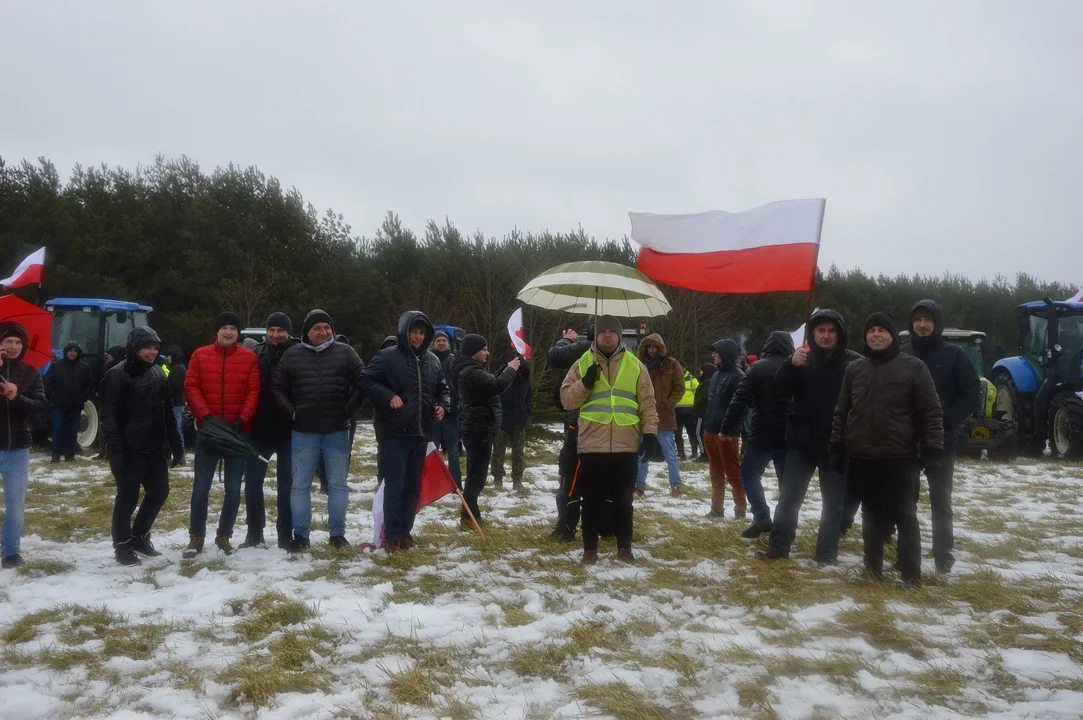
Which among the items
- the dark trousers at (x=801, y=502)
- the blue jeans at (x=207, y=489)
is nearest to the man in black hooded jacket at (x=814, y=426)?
the dark trousers at (x=801, y=502)

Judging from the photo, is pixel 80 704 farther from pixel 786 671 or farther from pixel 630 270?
pixel 630 270

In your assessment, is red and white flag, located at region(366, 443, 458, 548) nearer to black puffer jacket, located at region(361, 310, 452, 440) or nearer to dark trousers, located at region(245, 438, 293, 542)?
black puffer jacket, located at region(361, 310, 452, 440)

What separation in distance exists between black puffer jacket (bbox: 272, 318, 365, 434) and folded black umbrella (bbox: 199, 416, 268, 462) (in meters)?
0.41

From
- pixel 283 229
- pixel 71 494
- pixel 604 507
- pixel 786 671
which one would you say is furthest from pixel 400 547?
pixel 283 229

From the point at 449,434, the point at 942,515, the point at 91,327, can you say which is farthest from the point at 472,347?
the point at 91,327

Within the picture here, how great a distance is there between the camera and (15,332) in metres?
6.32

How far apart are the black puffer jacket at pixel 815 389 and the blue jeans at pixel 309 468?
3.43 metres

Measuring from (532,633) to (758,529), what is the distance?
3.50 m

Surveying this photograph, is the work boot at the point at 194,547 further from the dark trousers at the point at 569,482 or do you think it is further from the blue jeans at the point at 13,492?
the dark trousers at the point at 569,482

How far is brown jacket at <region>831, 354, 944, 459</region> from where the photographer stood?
5.66 metres

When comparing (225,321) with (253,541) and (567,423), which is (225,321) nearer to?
(253,541)

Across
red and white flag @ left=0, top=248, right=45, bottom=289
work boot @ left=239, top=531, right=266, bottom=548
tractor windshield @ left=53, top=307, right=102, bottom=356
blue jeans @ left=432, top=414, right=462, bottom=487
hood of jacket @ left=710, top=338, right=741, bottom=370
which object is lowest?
work boot @ left=239, top=531, right=266, bottom=548

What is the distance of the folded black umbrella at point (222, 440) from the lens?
649 cm

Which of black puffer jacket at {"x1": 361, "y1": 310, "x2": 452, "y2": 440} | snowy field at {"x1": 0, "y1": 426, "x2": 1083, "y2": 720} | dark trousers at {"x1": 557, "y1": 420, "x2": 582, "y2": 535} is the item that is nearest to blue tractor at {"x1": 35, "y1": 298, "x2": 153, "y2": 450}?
snowy field at {"x1": 0, "y1": 426, "x2": 1083, "y2": 720}
